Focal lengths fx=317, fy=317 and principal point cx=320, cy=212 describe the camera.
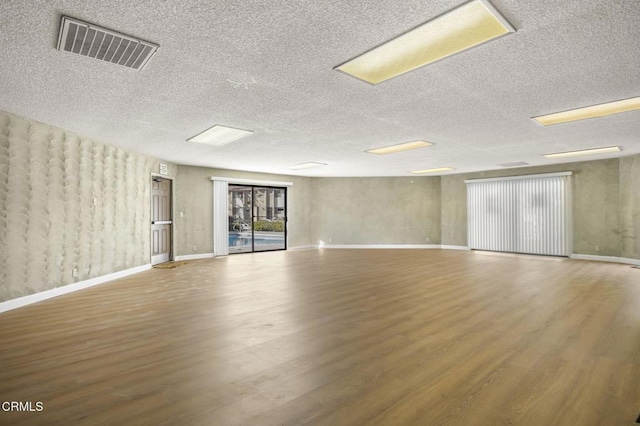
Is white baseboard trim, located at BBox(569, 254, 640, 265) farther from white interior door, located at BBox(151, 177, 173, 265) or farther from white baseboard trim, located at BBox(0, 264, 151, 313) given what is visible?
white baseboard trim, located at BBox(0, 264, 151, 313)

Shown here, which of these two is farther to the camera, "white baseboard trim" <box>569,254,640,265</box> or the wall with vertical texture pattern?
"white baseboard trim" <box>569,254,640,265</box>

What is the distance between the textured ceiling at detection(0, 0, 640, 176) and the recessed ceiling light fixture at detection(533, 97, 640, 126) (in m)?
0.24

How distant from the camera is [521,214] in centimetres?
975

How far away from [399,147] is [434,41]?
13.8 feet

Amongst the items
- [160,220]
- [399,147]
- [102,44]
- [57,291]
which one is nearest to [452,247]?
[399,147]

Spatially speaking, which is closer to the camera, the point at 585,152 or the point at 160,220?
the point at 585,152

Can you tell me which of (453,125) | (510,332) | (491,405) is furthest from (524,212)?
(491,405)

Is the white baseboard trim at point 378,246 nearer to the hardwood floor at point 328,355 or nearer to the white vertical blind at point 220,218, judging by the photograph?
the white vertical blind at point 220,218

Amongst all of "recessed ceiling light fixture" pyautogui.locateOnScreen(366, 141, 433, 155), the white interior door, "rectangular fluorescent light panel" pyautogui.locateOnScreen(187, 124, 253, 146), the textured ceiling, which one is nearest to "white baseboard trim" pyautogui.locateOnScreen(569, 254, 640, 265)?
the textured ceiling

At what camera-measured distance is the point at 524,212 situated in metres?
9.68

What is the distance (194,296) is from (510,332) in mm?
4201

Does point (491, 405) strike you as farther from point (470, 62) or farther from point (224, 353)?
point (470, 62)

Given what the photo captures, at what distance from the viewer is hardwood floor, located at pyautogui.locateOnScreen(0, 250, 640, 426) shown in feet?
6.48

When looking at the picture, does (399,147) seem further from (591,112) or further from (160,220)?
(160,220)
